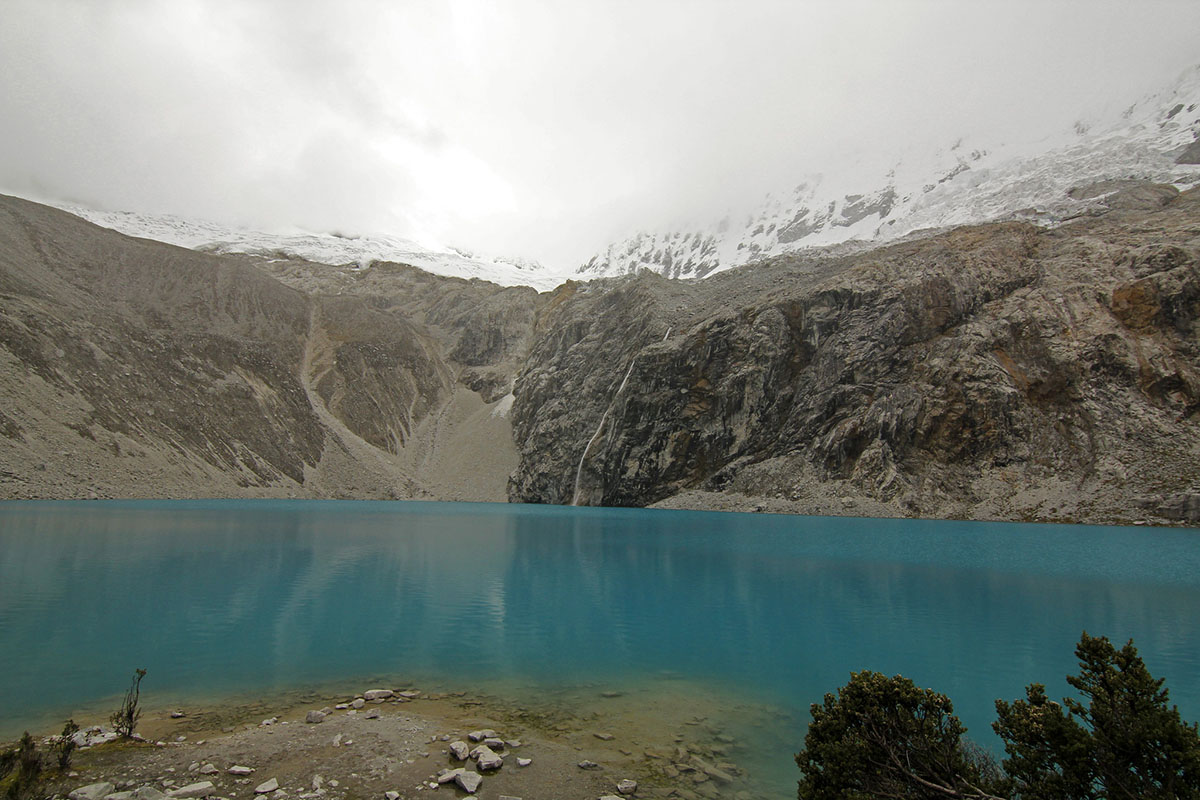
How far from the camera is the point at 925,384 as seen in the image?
7419cm

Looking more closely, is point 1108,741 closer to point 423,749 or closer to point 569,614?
point 423,749

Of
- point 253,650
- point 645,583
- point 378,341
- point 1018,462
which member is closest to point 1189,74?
point 1018,462

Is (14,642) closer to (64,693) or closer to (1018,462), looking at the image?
(64,693)

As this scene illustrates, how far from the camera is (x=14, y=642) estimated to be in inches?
647

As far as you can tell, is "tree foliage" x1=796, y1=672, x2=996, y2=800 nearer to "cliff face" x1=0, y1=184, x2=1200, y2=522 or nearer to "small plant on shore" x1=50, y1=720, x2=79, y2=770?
"small plant on shore" x1=50, y1=720, x2=79, y2=770

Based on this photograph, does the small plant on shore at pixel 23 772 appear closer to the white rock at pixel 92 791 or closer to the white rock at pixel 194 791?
the white rock at pixel 92 791

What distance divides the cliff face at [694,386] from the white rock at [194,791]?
64.3 m

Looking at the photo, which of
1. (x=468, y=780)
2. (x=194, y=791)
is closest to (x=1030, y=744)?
(x=468, y=780)

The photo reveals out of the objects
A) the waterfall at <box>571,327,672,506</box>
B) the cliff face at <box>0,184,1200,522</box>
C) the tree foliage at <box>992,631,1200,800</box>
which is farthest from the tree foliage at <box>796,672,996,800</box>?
the waterfall at <box>571,327,672,506</box>

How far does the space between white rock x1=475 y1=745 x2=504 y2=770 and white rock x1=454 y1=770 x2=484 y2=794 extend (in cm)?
27

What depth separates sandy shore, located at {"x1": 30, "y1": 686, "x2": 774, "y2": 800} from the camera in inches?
374

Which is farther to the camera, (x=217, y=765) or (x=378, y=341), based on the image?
(x=378, y=341)

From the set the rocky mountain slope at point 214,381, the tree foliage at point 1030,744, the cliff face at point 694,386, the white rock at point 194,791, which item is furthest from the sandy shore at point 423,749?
the rocky mountain slope at point 214,381

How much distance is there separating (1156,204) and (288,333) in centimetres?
13394
